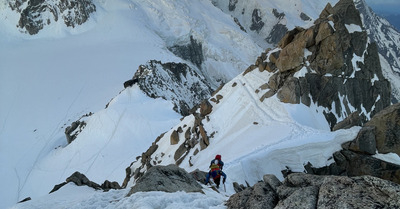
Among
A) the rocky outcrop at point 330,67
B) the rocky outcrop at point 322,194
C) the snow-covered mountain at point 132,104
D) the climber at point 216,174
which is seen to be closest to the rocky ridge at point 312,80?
the rocky outcrop at point 330,67

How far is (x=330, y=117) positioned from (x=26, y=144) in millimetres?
39424

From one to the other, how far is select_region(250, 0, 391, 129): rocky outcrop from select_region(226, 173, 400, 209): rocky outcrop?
1819 centimetres

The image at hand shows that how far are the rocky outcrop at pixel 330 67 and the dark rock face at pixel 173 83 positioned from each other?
61.7 feet

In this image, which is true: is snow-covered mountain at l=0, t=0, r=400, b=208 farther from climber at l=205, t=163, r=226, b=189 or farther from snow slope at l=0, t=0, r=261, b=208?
climber at l=205, t=163, r=226, b=189

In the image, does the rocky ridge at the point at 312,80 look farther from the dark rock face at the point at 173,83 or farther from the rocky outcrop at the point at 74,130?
the rocky outcrop at the point at 74,130

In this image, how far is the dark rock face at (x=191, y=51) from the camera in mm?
85750

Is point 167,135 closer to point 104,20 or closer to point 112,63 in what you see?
point 112,63

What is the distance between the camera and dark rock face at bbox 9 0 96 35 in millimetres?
85312

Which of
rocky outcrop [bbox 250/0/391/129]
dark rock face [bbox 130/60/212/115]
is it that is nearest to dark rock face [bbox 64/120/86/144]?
dark rock face [bbox 130/60/212/115]

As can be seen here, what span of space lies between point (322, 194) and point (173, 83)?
2083 inches

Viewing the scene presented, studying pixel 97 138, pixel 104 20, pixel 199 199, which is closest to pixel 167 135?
pixel 97 138

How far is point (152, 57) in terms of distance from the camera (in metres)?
68.6

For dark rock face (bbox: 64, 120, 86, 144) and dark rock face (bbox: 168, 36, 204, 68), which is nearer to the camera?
dark rock face (bbox: 64, 120, 86, 144)

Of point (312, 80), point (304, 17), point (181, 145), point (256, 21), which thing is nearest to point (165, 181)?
point (181, 145)
